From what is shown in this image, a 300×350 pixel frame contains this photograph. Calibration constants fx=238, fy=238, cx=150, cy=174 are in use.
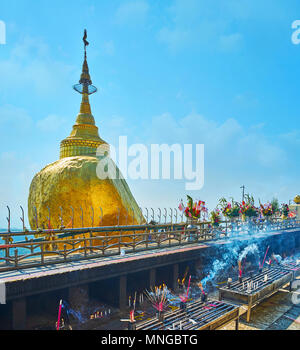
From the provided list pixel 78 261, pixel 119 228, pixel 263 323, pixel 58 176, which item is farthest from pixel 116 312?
pixel 58 176

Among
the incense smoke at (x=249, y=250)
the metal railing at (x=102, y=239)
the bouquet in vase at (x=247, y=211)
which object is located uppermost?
the bouquet in vase at (x=247, y=211)

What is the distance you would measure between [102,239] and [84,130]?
1222 cm

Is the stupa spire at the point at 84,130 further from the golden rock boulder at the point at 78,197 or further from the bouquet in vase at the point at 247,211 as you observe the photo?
the bouquet in vase at the point at 247,211

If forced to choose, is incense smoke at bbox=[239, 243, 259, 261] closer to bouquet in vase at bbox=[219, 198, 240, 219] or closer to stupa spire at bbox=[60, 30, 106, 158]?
bouquet in vase at bbox=[219, 198, 240, 219]

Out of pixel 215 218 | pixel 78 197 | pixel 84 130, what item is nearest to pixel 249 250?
pixel 215 218

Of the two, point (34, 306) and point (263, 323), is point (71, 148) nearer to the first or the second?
point (34, 306)

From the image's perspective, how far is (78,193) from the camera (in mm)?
16094

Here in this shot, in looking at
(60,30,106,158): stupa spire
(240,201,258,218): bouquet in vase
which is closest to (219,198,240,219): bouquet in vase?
(240,201,258,218): bouquet in vase

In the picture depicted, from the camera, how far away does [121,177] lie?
19156mm

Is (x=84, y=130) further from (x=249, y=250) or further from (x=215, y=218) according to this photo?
(x=249, y=250)

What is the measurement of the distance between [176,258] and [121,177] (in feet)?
33.1

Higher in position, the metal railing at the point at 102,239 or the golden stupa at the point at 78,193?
the golden stupa at the point at 78,193

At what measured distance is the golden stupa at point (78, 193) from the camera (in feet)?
52.0

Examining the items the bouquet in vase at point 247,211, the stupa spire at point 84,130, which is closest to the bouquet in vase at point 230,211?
the bouquet in vase at point 247,211
